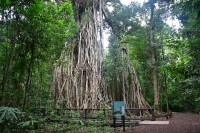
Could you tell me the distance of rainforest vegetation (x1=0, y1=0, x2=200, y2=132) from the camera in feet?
18.0

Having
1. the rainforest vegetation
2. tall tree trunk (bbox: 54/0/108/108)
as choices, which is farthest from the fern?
tall tree trunk (bbox: 54/0/108/108)

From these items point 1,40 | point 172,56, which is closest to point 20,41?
point 1,40

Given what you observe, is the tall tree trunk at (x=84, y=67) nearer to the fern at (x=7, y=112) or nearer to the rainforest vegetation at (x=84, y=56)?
the rainforest vegetation at (x=84, y=56)

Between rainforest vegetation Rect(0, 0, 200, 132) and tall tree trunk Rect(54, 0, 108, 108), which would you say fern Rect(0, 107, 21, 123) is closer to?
rainforest vegetation Rect(0, 0, 200, 132)

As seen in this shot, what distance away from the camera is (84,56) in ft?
40.0

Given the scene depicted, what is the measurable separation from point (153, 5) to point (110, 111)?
249 inches

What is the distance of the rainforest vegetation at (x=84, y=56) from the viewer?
550 centimetres

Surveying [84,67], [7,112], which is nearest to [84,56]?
[84,67]

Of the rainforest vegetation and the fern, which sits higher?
the rainforest vegetation

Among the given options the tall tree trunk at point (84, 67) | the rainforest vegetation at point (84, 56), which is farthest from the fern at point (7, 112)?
the tall tree trunk at point (84, 67)

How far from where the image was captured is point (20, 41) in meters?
5.76

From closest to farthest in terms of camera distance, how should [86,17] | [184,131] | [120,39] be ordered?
[184,131]
[86,17]
[120,39]

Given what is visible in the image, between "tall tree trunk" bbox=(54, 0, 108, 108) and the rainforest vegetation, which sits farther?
"tall tree trunk" bbox=(54, 0, 108, 108)

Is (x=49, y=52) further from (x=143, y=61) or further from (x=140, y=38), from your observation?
(x=143, y=61)
